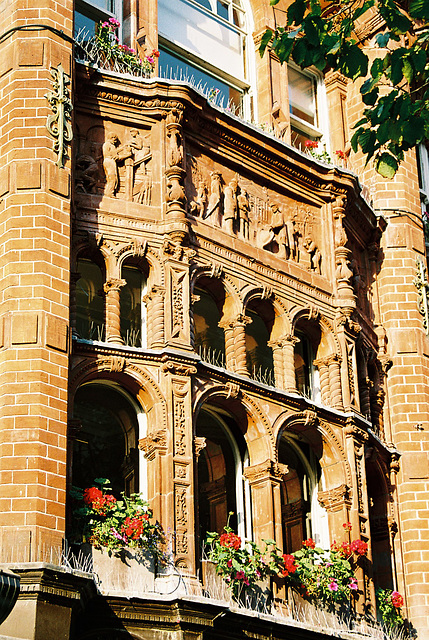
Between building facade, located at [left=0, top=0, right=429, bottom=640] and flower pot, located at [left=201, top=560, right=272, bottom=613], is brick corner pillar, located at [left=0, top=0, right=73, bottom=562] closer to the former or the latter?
building facade, located at [left=0, top=0, right=429, bottom=640]

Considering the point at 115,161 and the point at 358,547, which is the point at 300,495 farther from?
the point at 115,161

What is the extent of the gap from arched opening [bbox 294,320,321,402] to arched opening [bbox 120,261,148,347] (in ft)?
10.9

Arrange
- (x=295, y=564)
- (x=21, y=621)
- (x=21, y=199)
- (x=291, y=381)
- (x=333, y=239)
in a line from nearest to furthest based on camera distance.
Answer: (x=21, y=621) < (x=21, y=199) < (x=295, y=564) < (x=291, y=381) < (x=333, y=239)

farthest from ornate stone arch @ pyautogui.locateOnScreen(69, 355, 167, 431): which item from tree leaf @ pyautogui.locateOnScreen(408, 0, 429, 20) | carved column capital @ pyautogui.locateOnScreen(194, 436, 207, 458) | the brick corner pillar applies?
tree leaf @ pyautogui.locateOnScreen(408, 0, 429, 20)

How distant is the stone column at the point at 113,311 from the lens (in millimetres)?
22938

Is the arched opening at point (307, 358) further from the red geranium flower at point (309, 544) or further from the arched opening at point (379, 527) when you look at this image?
the red geranium flower at point (309, 544)

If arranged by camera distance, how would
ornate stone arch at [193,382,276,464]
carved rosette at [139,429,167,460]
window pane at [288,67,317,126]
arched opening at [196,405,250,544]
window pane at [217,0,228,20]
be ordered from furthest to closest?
window pane at [288,67,317,126] → window pane at [217,0,228,20] → arched opening at [196,405,250,544] → ornate stone arch at [193,382,276,464] → carved rosette at [139,429,167,460]

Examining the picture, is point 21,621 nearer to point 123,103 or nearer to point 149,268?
point 149,268

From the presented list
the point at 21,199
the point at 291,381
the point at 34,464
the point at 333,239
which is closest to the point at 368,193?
the point at 333,239

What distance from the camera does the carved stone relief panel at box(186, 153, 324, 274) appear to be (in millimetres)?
25406

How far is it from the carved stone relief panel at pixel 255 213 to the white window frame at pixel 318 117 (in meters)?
3.23

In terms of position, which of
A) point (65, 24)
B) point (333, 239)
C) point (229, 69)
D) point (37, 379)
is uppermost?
point (229, 69)

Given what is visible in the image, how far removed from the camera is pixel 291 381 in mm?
25547

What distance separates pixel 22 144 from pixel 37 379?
4.36 meters
